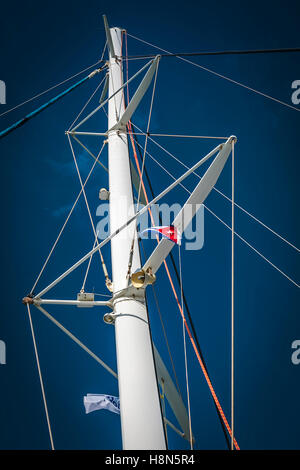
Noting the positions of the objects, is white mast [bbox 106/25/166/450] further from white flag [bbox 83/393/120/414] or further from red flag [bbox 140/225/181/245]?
white flag [bbox 83/393/120/414]

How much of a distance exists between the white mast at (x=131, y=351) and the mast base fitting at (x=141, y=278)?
290 mm

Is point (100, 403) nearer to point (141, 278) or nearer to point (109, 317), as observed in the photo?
point (109, 317)

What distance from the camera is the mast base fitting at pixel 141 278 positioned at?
4566 millimetres

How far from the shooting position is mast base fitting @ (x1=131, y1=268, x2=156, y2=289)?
4566 mm

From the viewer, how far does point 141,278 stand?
4.62m

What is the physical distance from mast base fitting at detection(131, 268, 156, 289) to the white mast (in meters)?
0.29

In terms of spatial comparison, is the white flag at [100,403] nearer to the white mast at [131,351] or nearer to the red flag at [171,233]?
the white mast at [131,351]

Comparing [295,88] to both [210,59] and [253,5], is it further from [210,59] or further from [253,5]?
[253,5]

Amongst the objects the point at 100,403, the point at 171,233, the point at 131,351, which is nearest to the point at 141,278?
the point at 171,233

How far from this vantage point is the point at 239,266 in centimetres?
1933

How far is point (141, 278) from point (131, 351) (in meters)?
0.89

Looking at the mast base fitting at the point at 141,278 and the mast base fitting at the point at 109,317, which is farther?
the mast base fitting at the point at 109,317

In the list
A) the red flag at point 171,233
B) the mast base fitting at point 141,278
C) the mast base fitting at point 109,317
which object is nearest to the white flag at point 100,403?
the mast base fitting at point 109,317

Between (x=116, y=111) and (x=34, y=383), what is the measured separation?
44.5ft
